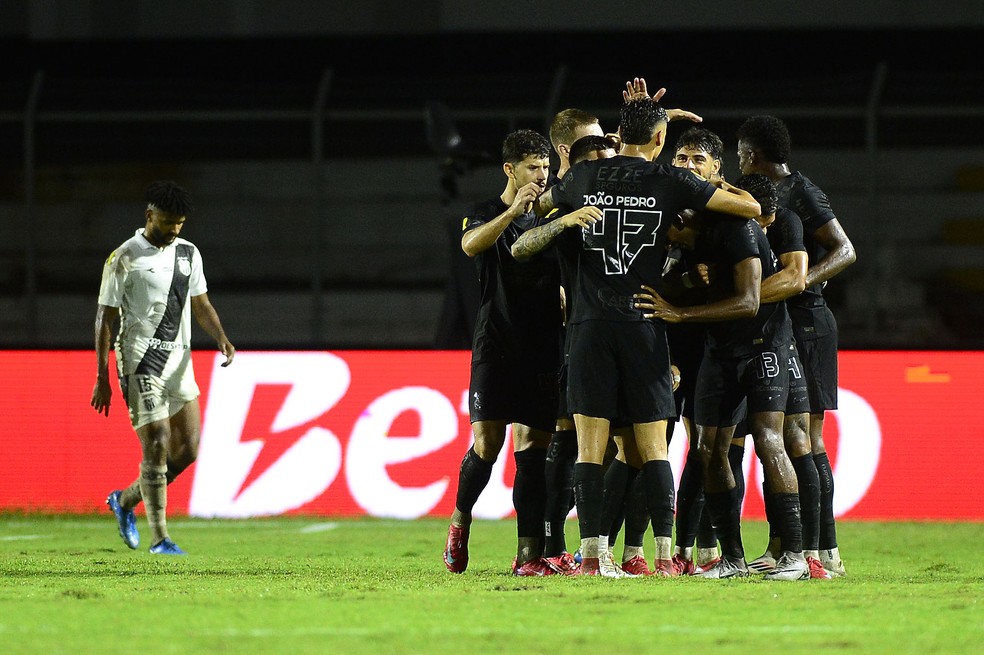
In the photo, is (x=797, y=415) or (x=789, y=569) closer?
(x=789, y=569)

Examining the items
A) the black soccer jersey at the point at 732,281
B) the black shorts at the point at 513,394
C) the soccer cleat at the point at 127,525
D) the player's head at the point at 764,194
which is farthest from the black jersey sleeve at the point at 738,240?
the soccer cleat at the point at 127,525

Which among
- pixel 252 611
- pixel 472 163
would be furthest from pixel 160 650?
pixel 472 163

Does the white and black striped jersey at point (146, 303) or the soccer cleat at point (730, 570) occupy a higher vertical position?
the white and black striped jersey at point (146, 303)

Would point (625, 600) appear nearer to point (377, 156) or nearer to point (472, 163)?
point (472, 163)

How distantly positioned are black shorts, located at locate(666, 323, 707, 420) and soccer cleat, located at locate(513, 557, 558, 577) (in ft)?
3.22

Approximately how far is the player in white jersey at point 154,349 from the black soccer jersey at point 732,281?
352 centimetres

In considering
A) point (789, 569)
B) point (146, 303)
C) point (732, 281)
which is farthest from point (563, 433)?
point (146, 303)

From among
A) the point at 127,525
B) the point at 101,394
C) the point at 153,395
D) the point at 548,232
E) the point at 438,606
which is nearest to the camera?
the point at 438,606

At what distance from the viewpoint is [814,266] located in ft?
24.0

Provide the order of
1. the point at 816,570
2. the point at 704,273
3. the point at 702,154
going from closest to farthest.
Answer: the point at 704,273 → the point at 816,570 → the point at 702,154

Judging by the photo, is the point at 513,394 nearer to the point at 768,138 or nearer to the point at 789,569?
the point at 789,569

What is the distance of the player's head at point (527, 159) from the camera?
23.4ft

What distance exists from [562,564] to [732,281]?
1.63 metres

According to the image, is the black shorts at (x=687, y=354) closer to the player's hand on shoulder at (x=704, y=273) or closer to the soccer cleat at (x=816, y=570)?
the player's hand on shoulder at (x=704, y=273)
